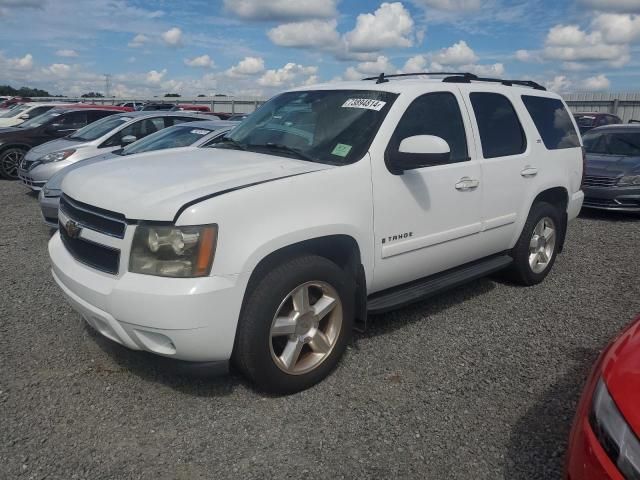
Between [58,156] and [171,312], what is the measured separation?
294 inches

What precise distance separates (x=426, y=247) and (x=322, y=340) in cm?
109

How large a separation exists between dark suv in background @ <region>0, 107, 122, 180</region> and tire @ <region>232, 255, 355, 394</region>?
36.2 ft

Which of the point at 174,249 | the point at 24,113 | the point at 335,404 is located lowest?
the point at 335,404

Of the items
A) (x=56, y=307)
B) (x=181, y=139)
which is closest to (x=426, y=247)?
(x=56, y=307)

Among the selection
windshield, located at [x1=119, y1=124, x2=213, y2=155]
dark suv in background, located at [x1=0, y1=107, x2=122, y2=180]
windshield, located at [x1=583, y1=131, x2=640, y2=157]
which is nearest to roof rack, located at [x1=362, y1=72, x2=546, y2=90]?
windshield, located at [x1=119, y1=124, x2=213, y2=155]

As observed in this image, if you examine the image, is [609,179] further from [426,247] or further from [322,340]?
[322,340]

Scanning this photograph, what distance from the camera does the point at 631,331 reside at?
2160 mm

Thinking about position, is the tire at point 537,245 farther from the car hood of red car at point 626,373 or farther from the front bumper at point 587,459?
the front bumper at point 587,459

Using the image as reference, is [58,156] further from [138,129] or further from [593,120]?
[593,120]

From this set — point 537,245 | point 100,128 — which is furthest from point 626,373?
point 100,128

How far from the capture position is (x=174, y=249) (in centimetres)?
270

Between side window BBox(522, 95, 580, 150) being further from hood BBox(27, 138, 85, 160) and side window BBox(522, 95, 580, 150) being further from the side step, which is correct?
hood BBox(27, 138, 85, 160)

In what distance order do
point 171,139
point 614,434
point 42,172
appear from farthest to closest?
point 42,172 < point 171,139 < point 614,434

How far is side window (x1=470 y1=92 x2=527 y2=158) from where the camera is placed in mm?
4348
